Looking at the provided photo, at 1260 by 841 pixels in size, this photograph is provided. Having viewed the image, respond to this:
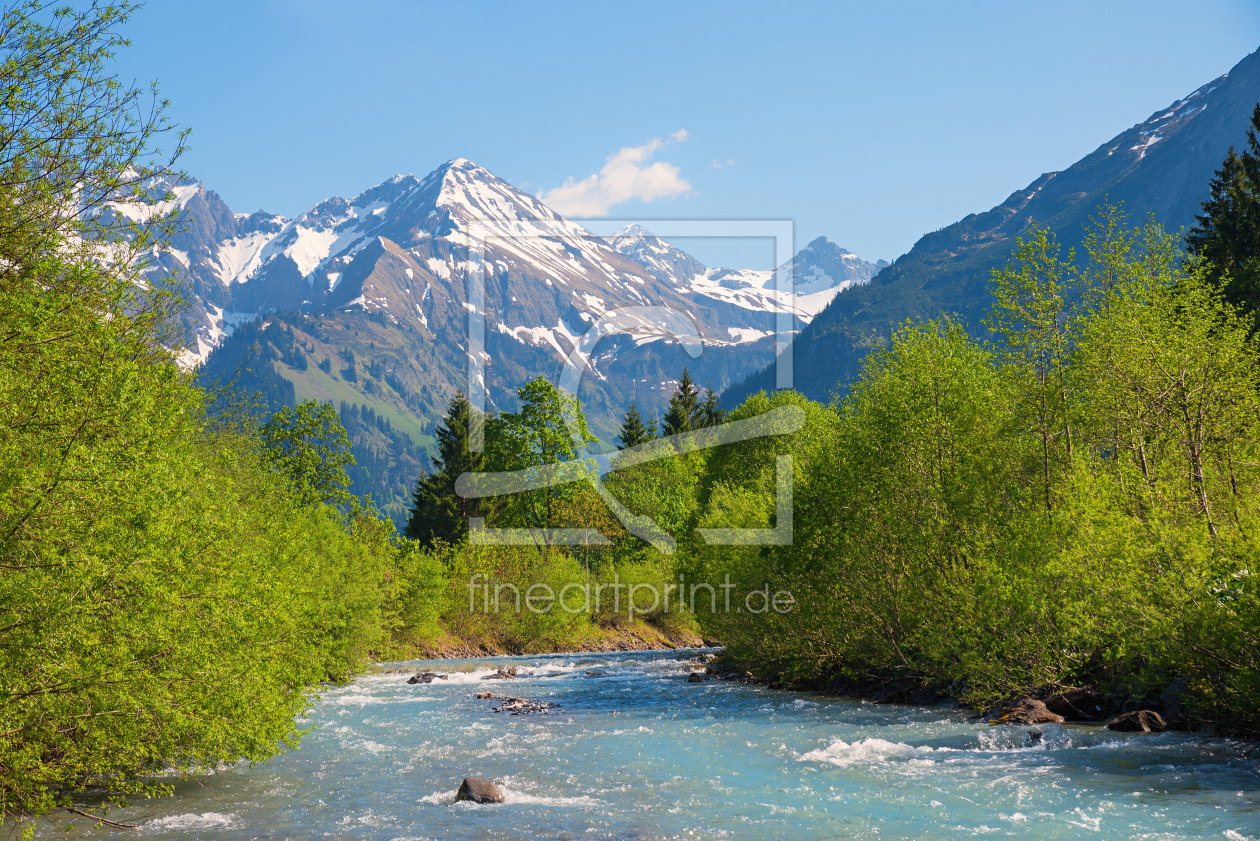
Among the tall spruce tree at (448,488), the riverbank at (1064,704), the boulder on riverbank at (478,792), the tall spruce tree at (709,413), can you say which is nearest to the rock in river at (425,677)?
the riverbank at (1064,704)

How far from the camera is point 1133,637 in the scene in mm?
19297

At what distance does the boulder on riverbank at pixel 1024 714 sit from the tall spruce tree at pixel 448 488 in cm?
5905

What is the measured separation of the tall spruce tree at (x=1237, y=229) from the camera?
42781 millimetres

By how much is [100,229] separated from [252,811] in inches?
448

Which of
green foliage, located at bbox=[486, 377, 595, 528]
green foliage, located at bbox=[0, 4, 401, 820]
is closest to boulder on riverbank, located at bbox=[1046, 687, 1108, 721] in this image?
green foliage, located at bbox=[0, 4, 401, 820]

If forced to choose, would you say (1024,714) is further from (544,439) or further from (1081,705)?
(544,439)

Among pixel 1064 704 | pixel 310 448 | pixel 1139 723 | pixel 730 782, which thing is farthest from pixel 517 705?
pixel 310 448

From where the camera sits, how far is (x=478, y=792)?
18781 millimetres

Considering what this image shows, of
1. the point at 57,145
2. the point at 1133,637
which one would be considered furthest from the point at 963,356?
the point at 57,145

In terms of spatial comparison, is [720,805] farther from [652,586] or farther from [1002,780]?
[652,586]

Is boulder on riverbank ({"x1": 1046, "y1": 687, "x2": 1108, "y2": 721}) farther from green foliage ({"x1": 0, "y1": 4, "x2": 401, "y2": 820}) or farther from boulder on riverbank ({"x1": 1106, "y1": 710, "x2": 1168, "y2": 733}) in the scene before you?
green foliage ({"x1": 0, "y1": 4, "x2": 401, "y2": 820})

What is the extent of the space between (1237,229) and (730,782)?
45.0 meters

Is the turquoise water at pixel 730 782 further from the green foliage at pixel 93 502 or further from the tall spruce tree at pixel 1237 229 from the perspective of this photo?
the tall spruce tree at pixel 1237 229

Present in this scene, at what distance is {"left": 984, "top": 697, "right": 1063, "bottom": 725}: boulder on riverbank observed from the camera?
24.8m
